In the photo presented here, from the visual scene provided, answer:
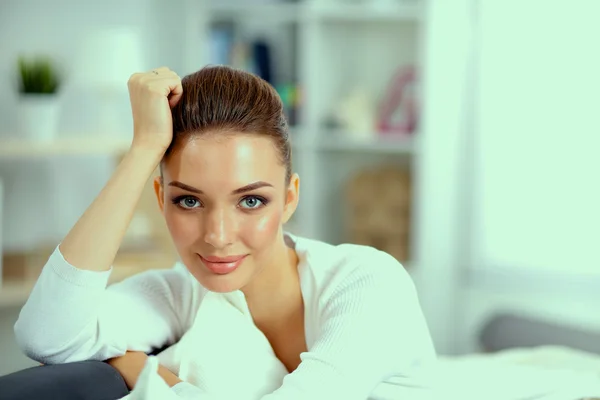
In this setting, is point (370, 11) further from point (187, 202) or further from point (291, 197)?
point (187, 202)

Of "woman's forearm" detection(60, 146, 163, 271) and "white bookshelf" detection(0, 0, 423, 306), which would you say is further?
"white bookshelf" detection(0, 0, 423, 306)

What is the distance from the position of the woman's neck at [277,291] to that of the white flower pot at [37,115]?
1956mm

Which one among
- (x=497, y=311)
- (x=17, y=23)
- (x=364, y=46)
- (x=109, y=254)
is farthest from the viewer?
(x=364, y=46)

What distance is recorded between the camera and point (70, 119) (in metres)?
3.62

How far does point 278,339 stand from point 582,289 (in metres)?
2.52

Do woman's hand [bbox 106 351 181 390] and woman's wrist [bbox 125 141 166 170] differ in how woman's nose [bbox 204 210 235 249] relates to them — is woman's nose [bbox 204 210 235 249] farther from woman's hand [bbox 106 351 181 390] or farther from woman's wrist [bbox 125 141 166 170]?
woman's hand [bbox 106 351 181 390]

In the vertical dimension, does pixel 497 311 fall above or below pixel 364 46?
below

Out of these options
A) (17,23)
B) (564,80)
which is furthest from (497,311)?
(17,23)

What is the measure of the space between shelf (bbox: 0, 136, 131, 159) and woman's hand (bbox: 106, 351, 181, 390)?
68.4 inches

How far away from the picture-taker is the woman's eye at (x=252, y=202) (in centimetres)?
125

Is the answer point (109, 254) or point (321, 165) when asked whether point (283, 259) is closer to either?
point (109, 254)

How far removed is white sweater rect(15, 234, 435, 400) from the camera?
1.22m

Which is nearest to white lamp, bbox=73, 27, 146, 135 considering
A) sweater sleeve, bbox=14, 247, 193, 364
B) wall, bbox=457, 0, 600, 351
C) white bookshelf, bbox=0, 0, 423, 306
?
white bookshelf, bbox=0, 0, 423, 306

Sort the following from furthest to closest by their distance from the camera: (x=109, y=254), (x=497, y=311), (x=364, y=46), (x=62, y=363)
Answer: (x=364, y=46) → (x=497, y=311) → (x=62, y=363) → (x=109, y=254)
